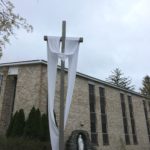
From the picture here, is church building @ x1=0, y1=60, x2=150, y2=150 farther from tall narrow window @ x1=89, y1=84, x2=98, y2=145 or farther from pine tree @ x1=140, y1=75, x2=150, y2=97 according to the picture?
pine tree @ x1=140, y1=75, x2=150, y2=97

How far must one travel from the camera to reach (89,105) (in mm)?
19266

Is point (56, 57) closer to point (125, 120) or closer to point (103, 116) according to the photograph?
point (103, 116)

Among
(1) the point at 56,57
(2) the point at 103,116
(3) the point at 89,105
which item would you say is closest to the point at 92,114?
(3) the point at 89,105

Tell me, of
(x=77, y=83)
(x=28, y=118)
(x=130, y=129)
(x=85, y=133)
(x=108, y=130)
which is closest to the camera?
(x=28, y=118)

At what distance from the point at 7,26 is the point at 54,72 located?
1982mm

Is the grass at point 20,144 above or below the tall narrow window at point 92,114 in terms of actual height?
below

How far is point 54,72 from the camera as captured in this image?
19.6ft

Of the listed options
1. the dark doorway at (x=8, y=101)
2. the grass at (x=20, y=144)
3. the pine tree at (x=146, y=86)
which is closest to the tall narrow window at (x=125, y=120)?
the grass at (x=20, y=144)

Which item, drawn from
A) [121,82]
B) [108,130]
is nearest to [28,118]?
[108,130]

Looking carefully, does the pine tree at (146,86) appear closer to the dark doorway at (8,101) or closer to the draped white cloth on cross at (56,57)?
the dark doorway at (8,101)

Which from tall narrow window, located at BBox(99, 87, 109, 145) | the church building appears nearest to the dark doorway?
the church building

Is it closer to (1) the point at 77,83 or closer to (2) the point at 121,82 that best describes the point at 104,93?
(1) the point at 77,83

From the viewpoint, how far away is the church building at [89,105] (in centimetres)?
1582

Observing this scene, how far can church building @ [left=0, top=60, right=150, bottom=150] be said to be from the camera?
51.9 feet
